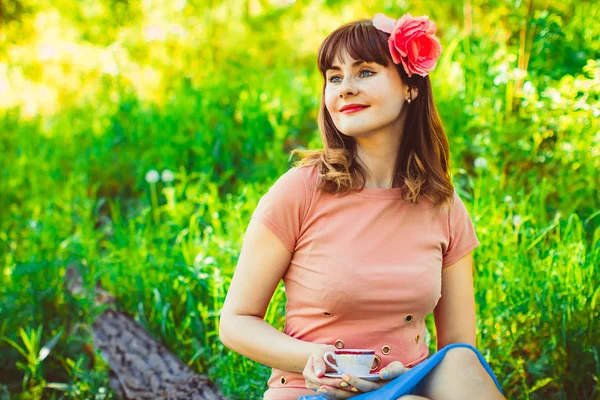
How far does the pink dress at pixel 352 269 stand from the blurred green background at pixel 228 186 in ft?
2.48

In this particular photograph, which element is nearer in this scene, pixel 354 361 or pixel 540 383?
pixel 354 361

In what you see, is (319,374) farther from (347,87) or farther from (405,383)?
(347,87)

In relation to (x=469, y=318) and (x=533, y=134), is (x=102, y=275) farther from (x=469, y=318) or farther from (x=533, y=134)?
(x=533, y=134)

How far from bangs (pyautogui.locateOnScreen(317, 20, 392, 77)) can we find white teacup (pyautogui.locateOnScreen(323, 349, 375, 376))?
2.47 feet

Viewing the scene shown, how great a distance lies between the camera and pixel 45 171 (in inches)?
177

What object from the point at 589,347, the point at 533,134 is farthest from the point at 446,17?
the point at 589,347

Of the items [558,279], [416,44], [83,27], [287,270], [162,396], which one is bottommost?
[162,396]

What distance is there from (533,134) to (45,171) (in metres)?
2.90

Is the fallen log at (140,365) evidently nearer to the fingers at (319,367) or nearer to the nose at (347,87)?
the fingers at (319,367)

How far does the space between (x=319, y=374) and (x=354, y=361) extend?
86 mm

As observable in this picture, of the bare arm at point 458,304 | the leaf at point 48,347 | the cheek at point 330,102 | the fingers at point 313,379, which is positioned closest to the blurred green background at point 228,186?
the leaf at point 48,347

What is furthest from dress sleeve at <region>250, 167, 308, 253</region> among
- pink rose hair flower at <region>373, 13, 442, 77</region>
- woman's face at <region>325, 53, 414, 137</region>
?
pink rose hair flower at <region>373, 13, 442, 77</region>

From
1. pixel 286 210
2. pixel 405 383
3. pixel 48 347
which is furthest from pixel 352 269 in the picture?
pixel 48 347

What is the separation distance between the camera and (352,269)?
1.79 m
